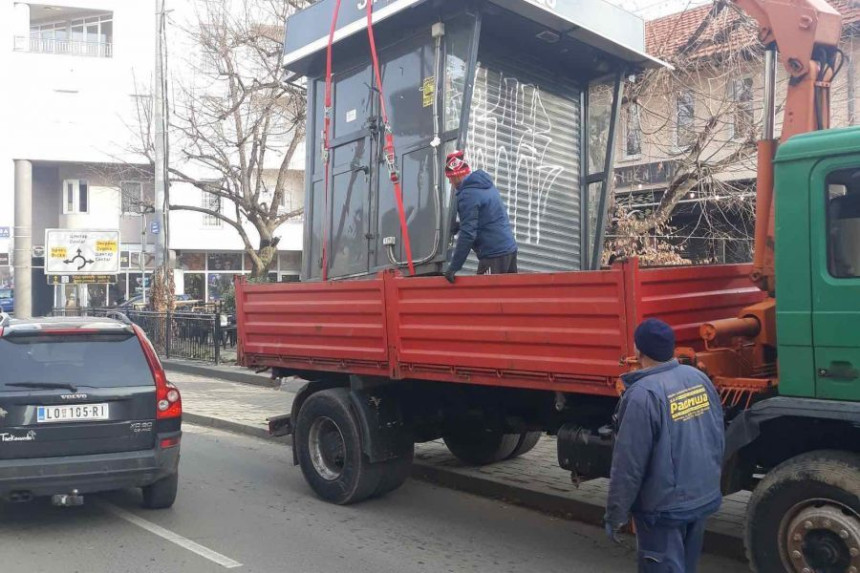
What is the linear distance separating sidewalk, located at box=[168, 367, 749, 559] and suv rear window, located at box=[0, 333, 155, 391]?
3094 millimetres

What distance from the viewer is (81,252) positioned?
73.4ft

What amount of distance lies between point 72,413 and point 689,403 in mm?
4435

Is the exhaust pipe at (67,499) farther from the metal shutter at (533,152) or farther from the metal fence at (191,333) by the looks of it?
the metal fence at (191,333)

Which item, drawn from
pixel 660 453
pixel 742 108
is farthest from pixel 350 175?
pixel 742 108

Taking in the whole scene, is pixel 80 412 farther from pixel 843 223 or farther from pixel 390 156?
pixel 843 223

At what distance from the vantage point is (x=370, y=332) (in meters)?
6.53

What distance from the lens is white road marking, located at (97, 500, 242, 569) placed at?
548cm

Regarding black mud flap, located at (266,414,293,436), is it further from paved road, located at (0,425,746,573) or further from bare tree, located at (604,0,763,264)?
bare tree, located at (604,0,763,264)

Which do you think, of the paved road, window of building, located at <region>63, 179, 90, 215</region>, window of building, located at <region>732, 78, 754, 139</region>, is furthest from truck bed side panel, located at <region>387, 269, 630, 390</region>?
window of building, located at <region>63, 179, 90, 215</region>

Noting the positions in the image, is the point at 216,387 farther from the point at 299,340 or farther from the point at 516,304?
the point at 516,304


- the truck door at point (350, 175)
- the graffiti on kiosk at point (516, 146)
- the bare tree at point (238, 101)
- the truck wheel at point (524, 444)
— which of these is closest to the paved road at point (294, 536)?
the truck wheel at point (524, 444)

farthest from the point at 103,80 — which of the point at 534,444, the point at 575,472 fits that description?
the point at 575,472

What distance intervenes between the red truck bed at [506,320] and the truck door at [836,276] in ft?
2.63

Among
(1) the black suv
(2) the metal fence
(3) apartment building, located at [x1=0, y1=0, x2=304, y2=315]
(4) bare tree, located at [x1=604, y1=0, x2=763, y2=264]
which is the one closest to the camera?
(1) the black suv
